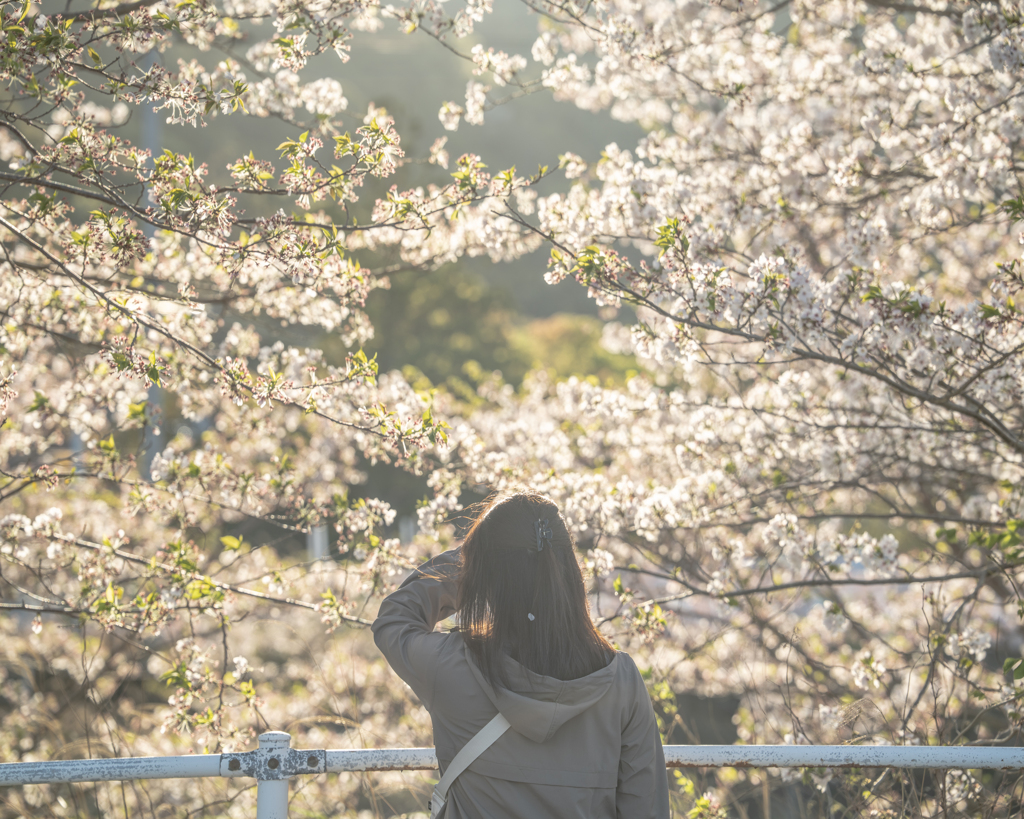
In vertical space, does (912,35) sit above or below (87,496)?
above

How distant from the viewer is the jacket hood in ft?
4.91

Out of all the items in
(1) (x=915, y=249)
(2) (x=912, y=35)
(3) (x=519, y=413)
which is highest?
(2) (x=912, y=35)

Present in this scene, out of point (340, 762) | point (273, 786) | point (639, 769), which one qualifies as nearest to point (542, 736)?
point (639, 769)

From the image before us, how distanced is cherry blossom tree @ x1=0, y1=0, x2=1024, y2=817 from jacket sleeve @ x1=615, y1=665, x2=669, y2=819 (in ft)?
2.84

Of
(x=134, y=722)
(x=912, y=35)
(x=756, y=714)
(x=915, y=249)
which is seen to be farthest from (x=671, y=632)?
(x=912, y=35)

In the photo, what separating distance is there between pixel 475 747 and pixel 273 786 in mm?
619

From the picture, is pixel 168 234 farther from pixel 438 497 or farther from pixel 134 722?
pixel 134 722

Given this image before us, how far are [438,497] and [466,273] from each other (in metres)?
18.6

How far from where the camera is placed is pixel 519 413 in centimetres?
596

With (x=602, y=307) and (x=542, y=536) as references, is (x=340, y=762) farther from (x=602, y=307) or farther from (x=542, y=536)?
(x=602, y=307)

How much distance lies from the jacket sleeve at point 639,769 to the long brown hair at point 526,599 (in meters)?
0.13

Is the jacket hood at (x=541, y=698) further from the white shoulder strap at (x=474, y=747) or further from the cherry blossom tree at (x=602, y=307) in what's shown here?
the cherry blossom tree at (x=602, y=307)

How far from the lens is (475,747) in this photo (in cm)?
156

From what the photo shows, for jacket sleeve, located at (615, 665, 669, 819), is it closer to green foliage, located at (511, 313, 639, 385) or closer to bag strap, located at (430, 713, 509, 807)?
bag strap, located at (430, 713, 509, 807)
